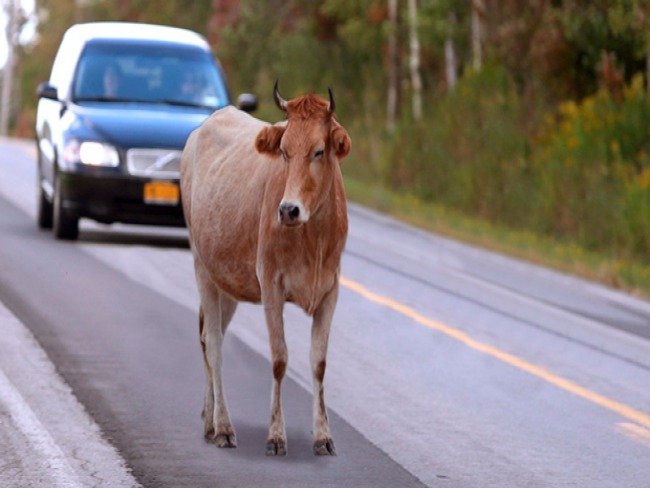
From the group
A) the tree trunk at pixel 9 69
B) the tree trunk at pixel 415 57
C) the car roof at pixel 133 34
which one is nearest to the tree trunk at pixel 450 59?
the tree trunk at pixel 415 57

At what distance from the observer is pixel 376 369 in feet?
40.4

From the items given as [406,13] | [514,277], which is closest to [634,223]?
[514,277]

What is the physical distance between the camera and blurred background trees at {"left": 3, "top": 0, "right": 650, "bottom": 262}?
23.4 meters

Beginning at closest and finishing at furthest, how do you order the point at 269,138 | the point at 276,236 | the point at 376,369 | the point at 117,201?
the point at 269,138, the point at 276,236, the point at 376,369, the point at 117,201

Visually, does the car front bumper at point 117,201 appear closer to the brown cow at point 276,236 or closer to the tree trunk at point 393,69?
the brown cow at point 276,236

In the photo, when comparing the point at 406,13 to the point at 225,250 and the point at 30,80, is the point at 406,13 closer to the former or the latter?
the point at 225,250

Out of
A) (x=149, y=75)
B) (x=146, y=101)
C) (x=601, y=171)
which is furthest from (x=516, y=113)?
(x=146, y=101)

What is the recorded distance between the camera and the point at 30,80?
280 ft

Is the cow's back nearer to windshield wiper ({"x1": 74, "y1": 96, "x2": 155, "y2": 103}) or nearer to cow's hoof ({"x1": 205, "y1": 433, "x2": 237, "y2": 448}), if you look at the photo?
cow's hoof ({"x1": 205, "y1": 433, "x2": 237, "y2": 448})

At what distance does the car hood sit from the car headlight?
3.5 inches

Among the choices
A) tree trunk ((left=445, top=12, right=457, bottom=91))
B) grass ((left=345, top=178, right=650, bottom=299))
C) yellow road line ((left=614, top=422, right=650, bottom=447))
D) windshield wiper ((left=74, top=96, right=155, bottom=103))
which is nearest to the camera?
yellow road line ((left=614, top=422, right=650, bottom=447))

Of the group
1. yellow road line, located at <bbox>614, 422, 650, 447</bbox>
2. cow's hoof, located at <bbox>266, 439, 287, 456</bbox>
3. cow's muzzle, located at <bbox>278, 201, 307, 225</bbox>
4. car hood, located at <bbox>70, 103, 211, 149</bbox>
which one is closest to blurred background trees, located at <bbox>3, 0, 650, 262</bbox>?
car hood, located at <bbox>70, 103, 211, 149</bbox>

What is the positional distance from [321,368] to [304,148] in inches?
46.6

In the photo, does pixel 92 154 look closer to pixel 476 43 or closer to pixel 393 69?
pixel 476 43
